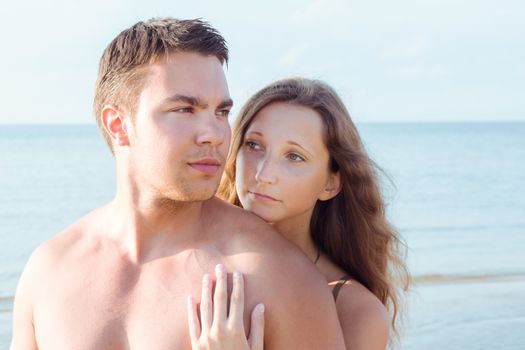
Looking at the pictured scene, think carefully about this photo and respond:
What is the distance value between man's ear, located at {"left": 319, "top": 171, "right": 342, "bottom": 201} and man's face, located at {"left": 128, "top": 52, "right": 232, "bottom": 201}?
956 mm

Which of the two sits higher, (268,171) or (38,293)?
(268,171)

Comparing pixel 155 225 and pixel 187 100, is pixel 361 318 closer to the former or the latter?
pixel 155 225

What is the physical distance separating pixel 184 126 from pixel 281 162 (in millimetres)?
735

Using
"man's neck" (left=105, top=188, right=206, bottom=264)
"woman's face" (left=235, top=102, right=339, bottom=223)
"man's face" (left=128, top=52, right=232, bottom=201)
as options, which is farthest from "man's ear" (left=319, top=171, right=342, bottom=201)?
"man's face" (left=128, top=52, right=232, bottom=201)

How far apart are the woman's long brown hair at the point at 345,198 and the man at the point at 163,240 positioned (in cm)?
70

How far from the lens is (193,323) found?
3.16 m

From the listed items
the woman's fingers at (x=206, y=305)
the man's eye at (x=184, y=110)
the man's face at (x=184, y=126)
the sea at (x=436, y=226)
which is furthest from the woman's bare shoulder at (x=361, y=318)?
the man's eye at (x=184, y=110)

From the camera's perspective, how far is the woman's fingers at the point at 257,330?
3.12m

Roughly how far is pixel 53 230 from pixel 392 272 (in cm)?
1131

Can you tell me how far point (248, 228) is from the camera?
11.1 ft

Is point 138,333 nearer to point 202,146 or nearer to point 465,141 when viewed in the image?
point 202,146

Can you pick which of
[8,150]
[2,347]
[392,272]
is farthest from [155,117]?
[8,150]

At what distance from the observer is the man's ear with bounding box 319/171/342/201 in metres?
4.11

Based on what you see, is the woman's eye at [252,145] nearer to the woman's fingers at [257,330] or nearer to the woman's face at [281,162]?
the woman's face at [281,162]
